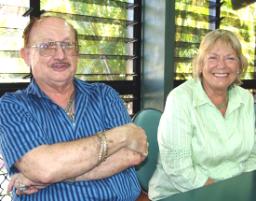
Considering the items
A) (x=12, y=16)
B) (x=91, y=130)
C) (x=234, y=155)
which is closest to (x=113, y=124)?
(x=91, y=130)

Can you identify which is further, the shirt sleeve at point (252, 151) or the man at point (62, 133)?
the shirt sleeve at point (252, 151)

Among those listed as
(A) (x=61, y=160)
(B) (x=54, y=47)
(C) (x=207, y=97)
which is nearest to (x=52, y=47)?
(B) (x=54, y=47)

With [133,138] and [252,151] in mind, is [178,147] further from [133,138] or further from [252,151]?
[252,151]

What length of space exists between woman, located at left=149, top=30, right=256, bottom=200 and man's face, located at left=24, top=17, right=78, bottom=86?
626 millimetres

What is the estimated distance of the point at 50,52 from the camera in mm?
1419

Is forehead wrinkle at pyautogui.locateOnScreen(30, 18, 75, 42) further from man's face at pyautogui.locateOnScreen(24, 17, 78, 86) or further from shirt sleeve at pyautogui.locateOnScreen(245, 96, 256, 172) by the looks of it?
shirt sleeve at pyautogui.locateOnScreen(245, 96, 256, 172)

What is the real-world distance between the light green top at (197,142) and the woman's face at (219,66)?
0.08 metres

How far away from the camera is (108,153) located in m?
1.30

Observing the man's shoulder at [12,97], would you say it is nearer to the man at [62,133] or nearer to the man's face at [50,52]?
the man at [62,133]

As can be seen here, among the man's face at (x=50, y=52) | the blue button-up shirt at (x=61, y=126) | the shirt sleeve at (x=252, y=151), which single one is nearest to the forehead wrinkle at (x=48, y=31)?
the man's face at (x=50, y=52)

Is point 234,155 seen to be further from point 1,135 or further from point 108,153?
point 1,135

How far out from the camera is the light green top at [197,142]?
173cm

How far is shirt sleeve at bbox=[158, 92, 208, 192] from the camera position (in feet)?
5.61

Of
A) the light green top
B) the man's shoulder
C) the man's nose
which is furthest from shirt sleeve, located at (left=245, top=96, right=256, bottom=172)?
the man's shoulder
